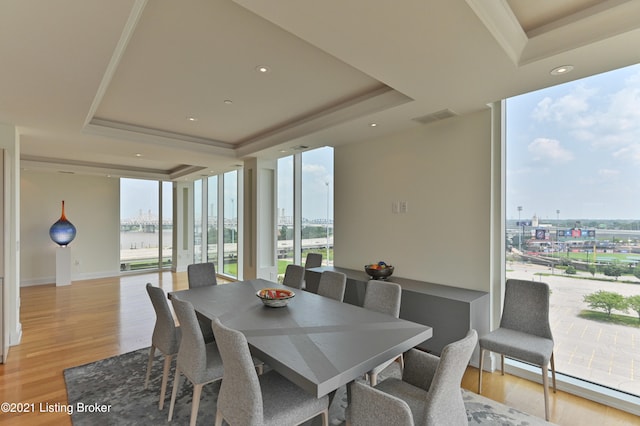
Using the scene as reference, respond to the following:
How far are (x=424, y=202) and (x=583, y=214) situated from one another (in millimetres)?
1439

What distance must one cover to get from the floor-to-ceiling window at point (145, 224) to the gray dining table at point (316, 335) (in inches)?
259

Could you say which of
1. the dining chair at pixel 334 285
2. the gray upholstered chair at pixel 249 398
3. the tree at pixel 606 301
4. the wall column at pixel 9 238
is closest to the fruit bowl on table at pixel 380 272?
the dining chair at pixel 334 285

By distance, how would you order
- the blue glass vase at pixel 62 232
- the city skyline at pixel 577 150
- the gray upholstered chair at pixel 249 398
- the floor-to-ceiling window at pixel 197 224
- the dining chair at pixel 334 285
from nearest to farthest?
the gray upholstered chair at pixel 249 398 < the city skyline at pixel 577 150 < the dining chair at pixel 334 285 < the blue glass vase at pixel 62 232 < the floor-to-ceiling window at pixel 197 224

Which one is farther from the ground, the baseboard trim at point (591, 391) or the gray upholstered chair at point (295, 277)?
the gray upholstered chair at point (295, 277)

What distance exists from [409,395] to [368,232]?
2.65m

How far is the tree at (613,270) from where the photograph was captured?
102 inches

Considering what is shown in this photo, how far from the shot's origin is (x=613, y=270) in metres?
2.62

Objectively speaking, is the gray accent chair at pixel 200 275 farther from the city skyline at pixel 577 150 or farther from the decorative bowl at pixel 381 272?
the city skyline at pixel 577 150

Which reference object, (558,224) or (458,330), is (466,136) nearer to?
(558,224)

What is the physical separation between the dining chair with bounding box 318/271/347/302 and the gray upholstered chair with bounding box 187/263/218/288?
4.32 ft

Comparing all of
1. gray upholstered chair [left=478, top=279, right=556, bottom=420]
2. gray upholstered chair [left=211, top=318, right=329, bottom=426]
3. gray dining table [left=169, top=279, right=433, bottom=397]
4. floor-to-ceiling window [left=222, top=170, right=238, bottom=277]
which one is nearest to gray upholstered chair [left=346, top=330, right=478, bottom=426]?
gray dining table [left=169, top=279, right=433, bottom=397]

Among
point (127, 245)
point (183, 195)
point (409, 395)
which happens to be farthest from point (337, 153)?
point (127, 245)

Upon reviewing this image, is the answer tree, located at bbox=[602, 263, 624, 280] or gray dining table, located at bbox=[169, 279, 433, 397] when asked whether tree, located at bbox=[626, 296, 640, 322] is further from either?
gray dining table, located at bbox=[169, 279, 433, 397]

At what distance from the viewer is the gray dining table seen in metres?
1.57
